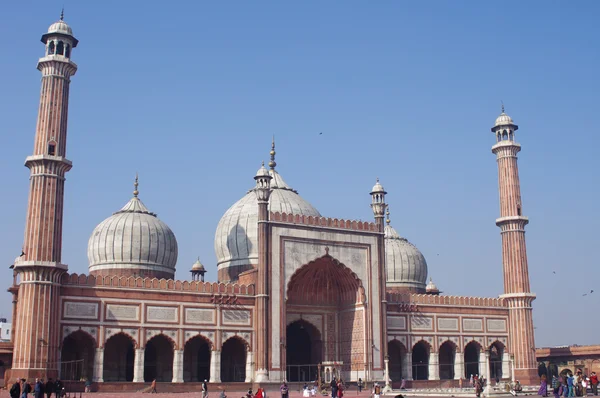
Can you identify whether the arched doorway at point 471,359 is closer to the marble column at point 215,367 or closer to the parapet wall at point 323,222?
the parapet wall at point 323,222

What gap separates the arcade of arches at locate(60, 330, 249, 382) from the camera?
25469 mm

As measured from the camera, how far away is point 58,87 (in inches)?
1028

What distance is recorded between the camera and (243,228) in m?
32.6

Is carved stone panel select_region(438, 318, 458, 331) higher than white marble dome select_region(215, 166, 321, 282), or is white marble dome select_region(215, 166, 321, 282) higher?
white marble dome select_region(215, 166, 321, 282)

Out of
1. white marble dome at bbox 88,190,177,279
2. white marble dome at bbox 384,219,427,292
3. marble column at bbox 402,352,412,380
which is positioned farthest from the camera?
white marble dome at bbox 384,219,427,292

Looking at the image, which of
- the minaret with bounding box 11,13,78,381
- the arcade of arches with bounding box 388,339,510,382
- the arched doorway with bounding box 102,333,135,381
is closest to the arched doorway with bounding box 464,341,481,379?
the arcade of arches with bounding box 388,339,510,382

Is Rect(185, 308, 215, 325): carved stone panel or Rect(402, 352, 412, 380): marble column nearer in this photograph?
Rect(185, 308, 215, 325): carved stone panel

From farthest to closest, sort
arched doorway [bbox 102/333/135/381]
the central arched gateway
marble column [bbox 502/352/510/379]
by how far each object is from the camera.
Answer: marble column [bbox 502/352/510/379] → the central arched gateway → arched doorway [bbox 102/333/135/381]

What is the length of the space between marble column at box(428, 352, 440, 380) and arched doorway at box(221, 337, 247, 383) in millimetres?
8334

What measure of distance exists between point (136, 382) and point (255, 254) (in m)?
8.49

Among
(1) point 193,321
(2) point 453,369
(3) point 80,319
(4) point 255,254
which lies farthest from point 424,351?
(3) point 80,319

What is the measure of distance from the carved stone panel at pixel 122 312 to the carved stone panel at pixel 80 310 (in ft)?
1.59

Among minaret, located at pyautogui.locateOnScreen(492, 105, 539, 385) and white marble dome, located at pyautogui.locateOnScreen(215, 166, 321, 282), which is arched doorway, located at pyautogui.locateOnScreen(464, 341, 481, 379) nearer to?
minaret, located at pyautogui.locateOnScreen(492, 105, 539, 385)

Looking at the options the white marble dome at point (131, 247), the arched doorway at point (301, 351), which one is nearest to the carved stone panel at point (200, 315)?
the white marble dome at point (131, 247)
